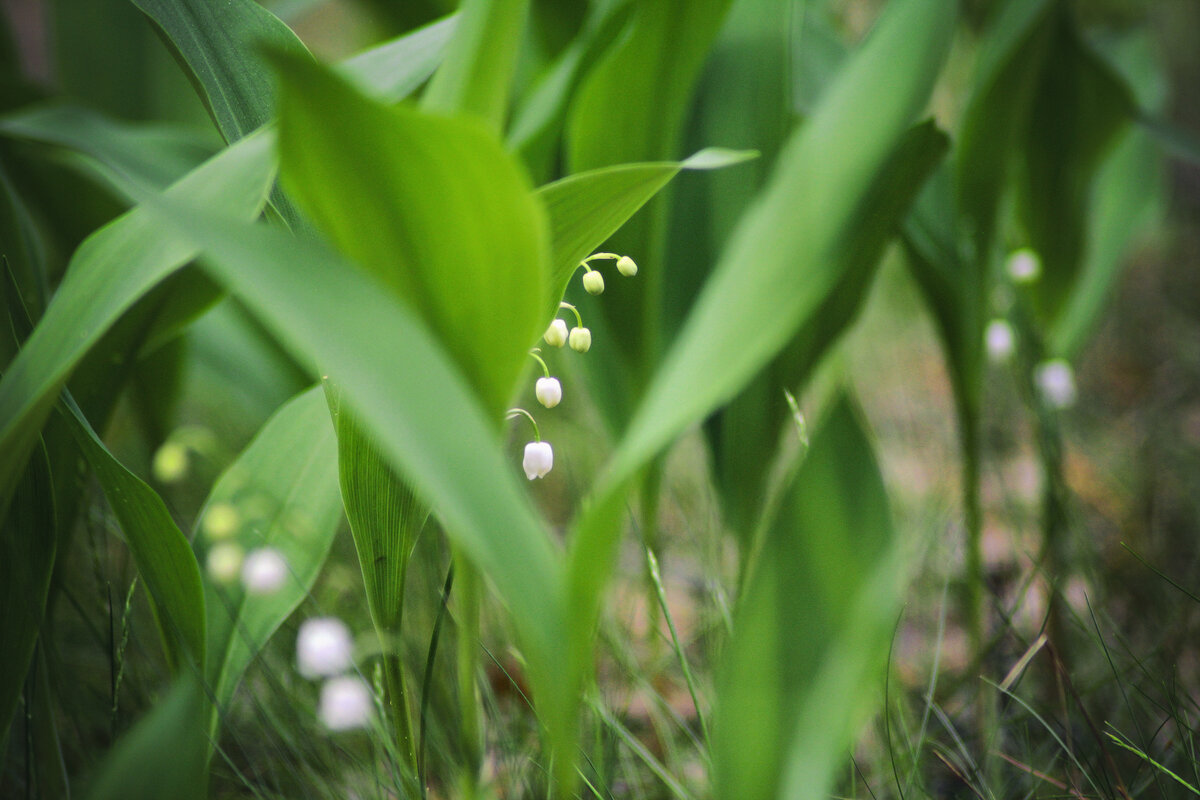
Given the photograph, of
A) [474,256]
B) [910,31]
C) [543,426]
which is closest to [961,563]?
[543,426]

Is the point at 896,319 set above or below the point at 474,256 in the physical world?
below

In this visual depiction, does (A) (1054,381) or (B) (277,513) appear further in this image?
(A) (1054,381)

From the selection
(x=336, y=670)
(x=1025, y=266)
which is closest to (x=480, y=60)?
(x=336, y=670)

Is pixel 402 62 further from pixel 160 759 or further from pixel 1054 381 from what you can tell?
pixel 1054 381

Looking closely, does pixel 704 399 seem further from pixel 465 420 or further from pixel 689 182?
pixel 689 182

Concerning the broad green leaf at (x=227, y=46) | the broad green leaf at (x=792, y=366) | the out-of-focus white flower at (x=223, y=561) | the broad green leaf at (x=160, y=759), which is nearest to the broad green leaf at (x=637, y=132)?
the broad green leaf at (x=792, y=366)

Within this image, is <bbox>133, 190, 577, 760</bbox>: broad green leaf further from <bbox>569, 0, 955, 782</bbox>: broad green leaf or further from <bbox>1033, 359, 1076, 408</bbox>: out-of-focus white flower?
<bbox>1033, 359, 1076, 408</bbox>: out-of-focus white flower

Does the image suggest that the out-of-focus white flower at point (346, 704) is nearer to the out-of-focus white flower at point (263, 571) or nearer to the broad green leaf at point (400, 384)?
the out-of-focus white flower at point (263, 571)
